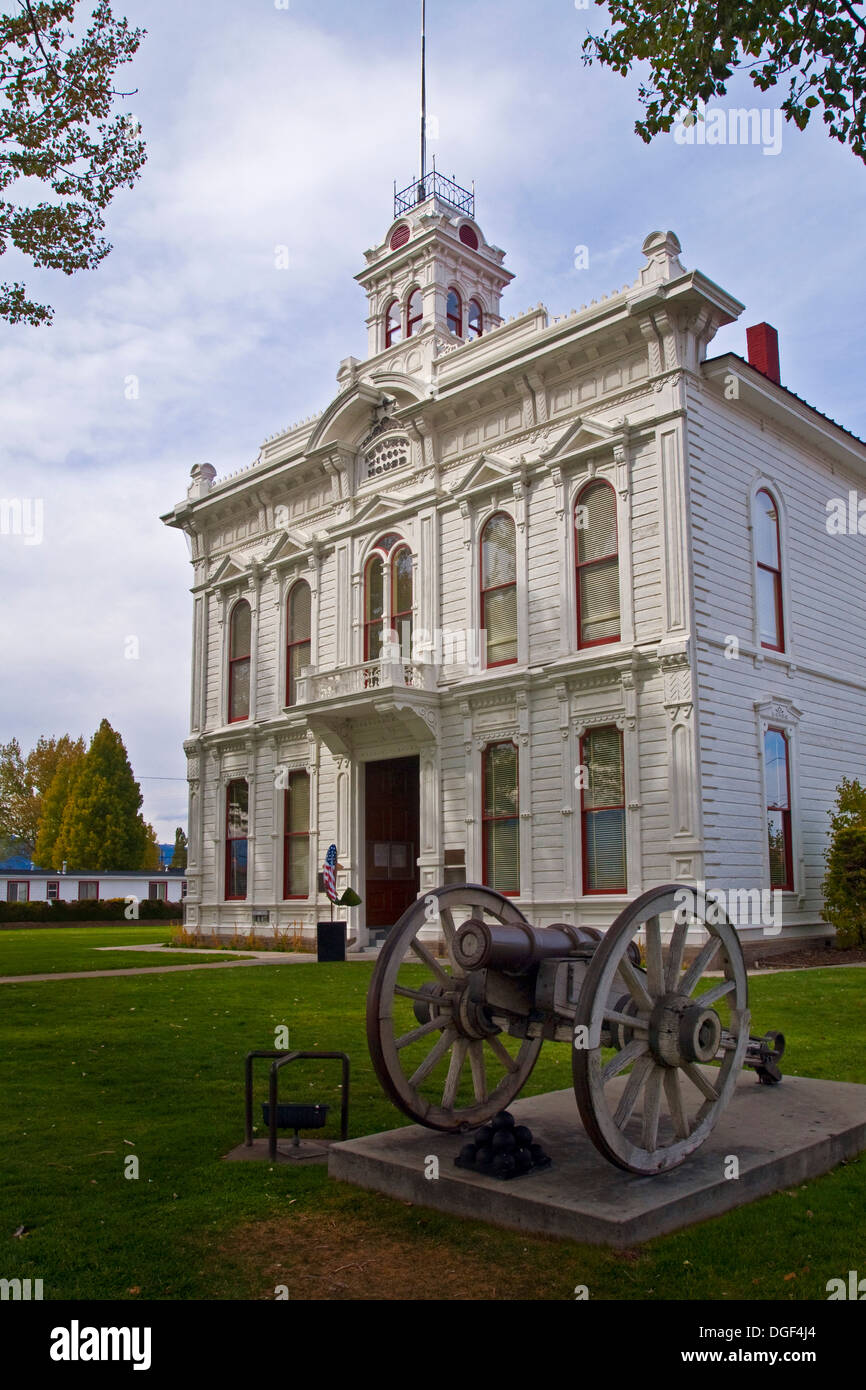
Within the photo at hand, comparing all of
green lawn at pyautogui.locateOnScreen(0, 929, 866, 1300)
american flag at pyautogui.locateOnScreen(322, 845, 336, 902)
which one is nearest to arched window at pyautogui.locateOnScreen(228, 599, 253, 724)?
american flag at pyautogui.locateOnScreen(322, 845, 336, 902)

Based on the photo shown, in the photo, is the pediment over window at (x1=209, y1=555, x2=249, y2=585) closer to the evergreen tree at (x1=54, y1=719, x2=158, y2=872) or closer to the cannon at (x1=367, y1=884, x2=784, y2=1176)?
Result: the cannon at (x1=367, y1=884, x2=784, y2=1176)

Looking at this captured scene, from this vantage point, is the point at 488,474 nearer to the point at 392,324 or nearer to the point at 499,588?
the point at 499,588

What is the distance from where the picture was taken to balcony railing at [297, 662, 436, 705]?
74.9ft

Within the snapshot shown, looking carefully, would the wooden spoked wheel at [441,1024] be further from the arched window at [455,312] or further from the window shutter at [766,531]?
the arched window at [455,312]

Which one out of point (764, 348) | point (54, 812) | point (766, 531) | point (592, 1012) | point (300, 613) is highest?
point (764, 348)

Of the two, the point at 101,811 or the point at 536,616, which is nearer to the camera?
the point at 536,616

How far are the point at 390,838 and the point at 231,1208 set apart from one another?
20457 millimetres

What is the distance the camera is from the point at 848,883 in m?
20.2

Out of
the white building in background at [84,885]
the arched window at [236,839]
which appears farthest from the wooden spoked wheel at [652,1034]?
the white building in background at [84,885]

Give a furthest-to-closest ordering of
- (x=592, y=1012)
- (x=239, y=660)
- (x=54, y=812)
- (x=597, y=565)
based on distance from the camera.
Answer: (x=54, y=812), (x=239, y=660), (x=597, y=565), (x=592, y=1012)

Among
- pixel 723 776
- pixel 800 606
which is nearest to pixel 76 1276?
pixel 723 776

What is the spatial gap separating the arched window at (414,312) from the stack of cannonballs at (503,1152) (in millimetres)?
24294

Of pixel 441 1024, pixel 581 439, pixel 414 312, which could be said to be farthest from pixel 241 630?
pixel 441 1024

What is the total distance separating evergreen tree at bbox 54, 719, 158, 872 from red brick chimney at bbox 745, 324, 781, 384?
2164 inches
